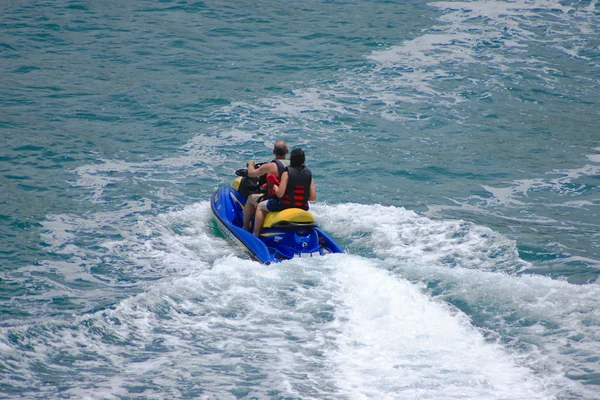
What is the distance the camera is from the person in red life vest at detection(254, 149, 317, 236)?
9094mm

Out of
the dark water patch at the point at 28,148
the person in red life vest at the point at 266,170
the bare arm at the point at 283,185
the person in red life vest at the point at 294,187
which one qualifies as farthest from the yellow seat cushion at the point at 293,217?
the dark water patch at the point at 28,148

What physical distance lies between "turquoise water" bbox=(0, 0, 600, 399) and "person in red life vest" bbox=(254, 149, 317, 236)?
3.18ft

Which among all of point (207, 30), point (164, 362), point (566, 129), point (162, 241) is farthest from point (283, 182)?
point (207, 30)

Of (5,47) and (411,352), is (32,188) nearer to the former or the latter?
(411,352)

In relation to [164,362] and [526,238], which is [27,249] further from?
[526,238]

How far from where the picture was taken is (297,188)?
9.13 metres

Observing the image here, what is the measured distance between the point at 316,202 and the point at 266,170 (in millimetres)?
2227

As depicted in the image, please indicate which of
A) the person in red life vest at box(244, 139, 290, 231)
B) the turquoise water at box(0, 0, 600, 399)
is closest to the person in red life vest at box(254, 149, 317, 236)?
the person in red life vest at box(244, 139, 290, 231)

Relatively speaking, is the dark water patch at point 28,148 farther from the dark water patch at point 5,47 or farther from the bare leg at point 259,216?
the dark water patch at point 5,47

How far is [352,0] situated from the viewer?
24984 millimetres

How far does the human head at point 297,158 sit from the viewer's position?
9.07 meters

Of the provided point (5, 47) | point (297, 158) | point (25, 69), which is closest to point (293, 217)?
point (297, 158)

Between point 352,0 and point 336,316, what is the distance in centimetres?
1962

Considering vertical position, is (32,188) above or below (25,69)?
below
